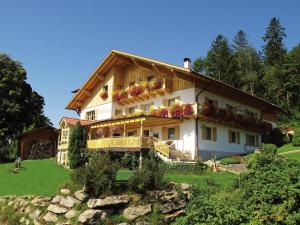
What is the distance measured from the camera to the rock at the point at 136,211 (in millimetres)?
14867

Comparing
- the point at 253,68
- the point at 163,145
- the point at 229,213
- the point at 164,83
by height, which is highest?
the point at 253,68

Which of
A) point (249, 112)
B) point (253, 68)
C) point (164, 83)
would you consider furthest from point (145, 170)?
point (253, 68)

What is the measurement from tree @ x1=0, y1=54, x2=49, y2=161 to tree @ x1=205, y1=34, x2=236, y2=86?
103 ft

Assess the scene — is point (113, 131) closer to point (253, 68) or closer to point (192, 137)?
point (192, 137)

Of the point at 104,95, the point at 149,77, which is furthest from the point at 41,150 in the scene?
the point at 149,77

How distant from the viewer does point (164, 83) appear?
109 feet

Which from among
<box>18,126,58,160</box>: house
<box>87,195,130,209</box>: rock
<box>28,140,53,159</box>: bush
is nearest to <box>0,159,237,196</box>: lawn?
<box>87,195,130,209</box>: rock

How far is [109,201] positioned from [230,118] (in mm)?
20650

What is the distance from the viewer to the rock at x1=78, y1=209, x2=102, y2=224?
48.1ft

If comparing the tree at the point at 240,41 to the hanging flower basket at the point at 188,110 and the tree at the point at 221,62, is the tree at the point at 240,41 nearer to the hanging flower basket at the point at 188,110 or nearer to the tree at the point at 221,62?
the tree at the point at 221,62

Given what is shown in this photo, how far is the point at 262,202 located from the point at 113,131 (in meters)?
26.0

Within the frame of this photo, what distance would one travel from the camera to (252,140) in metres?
38.9

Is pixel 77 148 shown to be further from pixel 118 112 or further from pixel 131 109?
pixel 118 112

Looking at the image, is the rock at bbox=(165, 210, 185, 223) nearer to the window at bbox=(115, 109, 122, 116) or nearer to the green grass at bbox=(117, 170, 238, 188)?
the green grass at bbox=(117, 170, 238, 188)
